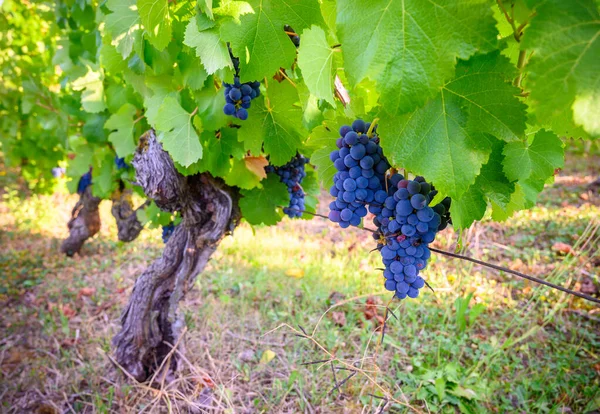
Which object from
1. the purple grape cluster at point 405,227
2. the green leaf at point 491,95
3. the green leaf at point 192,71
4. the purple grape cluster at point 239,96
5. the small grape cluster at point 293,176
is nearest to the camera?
the green leaf at point 491,95

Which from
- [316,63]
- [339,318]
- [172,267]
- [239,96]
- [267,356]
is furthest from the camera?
[339,318]

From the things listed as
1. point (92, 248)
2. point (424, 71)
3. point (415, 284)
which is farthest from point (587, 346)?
point (92, 248)

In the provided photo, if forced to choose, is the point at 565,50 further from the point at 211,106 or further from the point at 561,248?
the point at 561,248

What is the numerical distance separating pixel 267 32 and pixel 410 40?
49 cm

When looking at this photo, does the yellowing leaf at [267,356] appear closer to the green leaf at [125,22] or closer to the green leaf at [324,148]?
the green leaf at [324,148]

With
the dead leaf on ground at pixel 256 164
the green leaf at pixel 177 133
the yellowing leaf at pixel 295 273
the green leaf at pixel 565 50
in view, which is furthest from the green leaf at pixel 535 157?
the yellowing leaf at pixel 295 273

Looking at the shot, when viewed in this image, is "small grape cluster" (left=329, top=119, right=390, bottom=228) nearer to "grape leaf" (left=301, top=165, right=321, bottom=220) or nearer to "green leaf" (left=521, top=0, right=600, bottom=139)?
"green leaf" (left=521, top=0, right=600, bottom=139)

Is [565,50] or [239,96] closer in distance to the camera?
[565,50]

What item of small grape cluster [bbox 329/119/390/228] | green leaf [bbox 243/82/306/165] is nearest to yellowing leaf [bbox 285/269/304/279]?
green leaf [bbox 243/82/306/165]

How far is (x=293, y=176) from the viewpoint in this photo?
2.11m

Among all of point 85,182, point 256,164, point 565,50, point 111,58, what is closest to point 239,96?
point 256,164

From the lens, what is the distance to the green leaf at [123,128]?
7.59ft

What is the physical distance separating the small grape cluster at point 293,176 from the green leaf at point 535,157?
1.25m

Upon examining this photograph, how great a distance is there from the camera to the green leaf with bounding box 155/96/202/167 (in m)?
1.54
